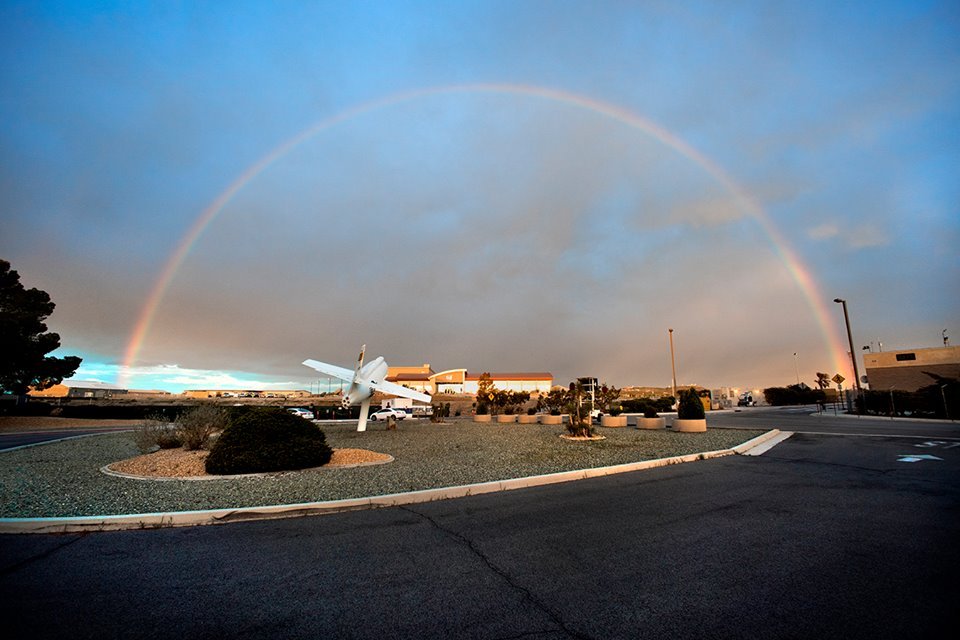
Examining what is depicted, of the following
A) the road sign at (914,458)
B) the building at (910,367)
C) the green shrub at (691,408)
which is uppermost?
the building at (910,367)

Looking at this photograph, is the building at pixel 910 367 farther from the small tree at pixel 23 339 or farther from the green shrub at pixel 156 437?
the small tree at pixel 23 339

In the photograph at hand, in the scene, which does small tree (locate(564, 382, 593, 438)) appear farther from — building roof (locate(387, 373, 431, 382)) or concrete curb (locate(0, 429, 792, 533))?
building roof (locate(387, 373, 431, 382))

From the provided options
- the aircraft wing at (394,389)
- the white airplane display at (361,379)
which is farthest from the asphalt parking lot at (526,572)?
the white airplane display at (361,379)

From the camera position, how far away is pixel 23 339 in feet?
102

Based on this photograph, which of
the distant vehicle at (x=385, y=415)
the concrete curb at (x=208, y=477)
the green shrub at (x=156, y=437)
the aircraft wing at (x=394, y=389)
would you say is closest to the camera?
the concrete curb at (x=208, y=477)

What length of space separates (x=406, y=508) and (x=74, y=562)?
4.59 m

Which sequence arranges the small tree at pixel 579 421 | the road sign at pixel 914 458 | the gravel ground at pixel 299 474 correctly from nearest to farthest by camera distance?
the gravel ground at pixel 299 474 → the road sign at pixel 914 458 → the small tree at pixel 579 421

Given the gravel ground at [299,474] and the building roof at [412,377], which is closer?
the gravel ground at [299,474]

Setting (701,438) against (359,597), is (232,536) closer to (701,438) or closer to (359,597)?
(359,597)

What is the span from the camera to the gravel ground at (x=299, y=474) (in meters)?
8.37

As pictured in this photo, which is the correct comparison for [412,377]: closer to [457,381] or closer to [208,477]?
[457,381]

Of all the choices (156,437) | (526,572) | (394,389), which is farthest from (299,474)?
(394,389)

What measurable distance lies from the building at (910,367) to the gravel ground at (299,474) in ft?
187

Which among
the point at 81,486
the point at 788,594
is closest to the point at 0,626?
the point at 788,594
